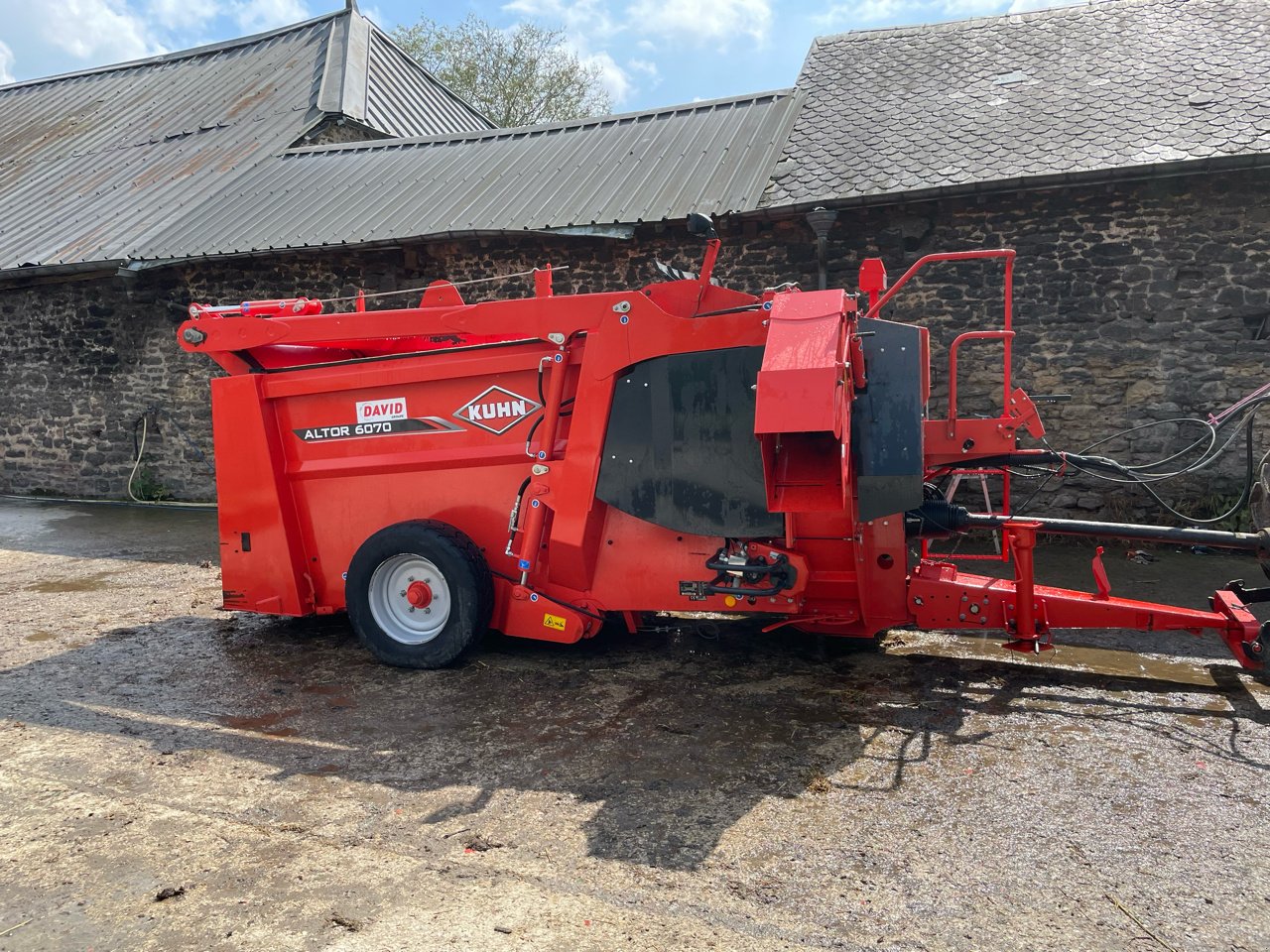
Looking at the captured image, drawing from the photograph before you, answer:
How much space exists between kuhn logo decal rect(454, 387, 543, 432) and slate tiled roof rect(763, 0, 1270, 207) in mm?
5214

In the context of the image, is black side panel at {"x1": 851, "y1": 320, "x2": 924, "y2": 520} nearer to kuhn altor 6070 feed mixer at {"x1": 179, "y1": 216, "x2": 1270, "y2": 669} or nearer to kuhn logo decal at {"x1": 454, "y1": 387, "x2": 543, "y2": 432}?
kuhn altor 6070 feed mixer at {"x1": 179, "y1": 216, "x2": 1270, "y2": 669}

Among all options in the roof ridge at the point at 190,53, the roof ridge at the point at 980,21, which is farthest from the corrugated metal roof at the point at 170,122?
the roof ridge at the point at 980,21

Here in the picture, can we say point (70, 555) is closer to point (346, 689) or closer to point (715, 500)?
point (346, 689)

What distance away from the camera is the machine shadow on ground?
360 centimetres

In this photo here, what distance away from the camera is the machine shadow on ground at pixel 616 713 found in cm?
360

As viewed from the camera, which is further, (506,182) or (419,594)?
(506,182)

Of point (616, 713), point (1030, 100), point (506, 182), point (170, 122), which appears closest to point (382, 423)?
point (616, 713)

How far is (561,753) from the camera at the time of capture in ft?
12.9

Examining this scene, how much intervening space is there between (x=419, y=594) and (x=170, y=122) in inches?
563

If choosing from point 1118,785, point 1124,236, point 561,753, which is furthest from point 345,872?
point 1124,236

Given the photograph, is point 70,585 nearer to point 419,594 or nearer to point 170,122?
point 419,594

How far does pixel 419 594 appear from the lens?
5109mm

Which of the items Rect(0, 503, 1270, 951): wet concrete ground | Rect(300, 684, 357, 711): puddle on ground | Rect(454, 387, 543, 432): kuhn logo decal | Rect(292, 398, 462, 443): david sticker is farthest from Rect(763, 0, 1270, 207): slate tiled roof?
Rect(300, 684, 357, 711): puddle on ground

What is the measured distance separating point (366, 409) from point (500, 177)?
24.3 ft
